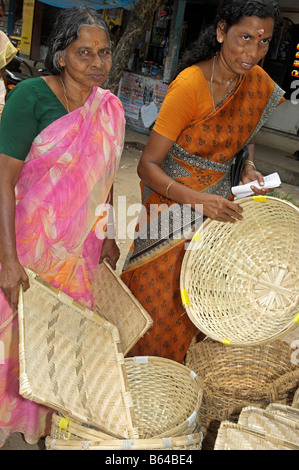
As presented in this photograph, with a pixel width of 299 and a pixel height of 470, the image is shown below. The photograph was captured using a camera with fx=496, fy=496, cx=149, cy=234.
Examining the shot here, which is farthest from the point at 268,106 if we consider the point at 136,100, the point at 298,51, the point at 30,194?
the point at 136,100

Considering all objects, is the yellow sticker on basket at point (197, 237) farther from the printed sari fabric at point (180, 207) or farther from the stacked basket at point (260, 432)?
the stacked basket at point (260, 432)

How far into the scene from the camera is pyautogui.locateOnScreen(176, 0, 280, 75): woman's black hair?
193cm

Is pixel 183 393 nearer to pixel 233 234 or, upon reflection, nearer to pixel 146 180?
pixel 233 234

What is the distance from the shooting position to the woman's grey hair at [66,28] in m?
1.84

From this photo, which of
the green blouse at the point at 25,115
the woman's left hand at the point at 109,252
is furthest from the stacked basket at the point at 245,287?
the green blouse at the point at 25,115

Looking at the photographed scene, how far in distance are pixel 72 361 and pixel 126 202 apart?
3.56 meters

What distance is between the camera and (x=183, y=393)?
2.28 m

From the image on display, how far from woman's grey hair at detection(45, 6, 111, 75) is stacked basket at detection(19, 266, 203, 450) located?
829mm

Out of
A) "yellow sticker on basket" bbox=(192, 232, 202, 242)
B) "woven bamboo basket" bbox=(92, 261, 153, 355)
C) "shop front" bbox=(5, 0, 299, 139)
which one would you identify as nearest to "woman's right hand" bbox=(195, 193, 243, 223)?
"yellow sticker on basket" bbox=(192, 232, 202, 242)

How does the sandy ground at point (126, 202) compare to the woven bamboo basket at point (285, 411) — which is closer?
the woven bamboo basket at point (285, 411)

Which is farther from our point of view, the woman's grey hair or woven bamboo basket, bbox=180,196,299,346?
woven bamboo basket, bbox=180,196,299,346

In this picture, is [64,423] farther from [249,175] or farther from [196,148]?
[249,175]

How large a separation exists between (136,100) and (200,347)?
7.27 metres

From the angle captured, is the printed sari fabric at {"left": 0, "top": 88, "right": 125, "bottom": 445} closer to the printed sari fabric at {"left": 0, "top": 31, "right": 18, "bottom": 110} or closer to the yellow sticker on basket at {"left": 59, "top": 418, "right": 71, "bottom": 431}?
the yellow sticker on basket at {"left": 59, "top": 418, "right": 71, "bottom": 431}
